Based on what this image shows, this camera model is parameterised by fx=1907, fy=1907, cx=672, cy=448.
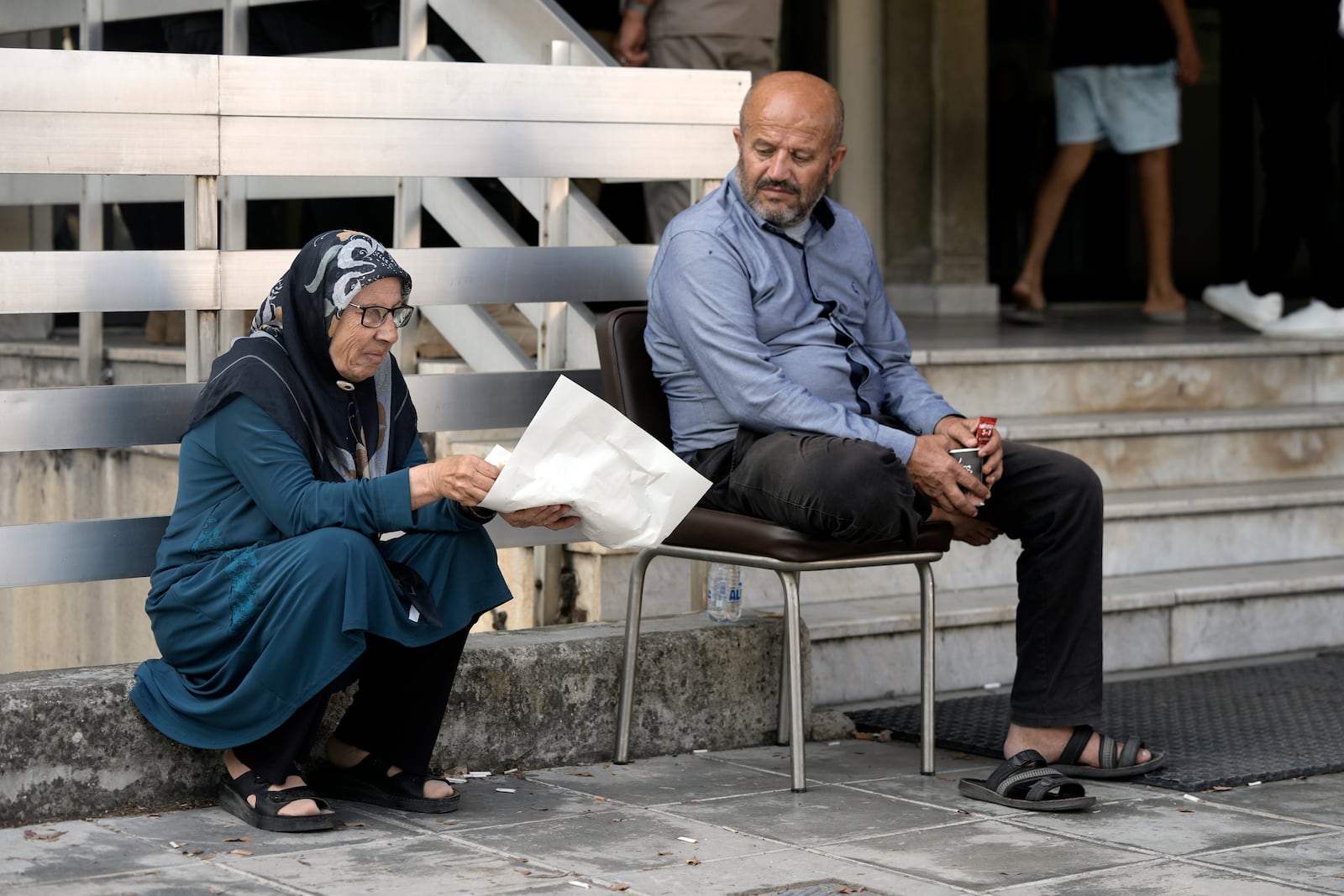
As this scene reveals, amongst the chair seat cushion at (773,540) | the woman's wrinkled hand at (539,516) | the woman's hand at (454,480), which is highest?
the woman's hand at (454,480)

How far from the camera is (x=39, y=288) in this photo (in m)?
3.80

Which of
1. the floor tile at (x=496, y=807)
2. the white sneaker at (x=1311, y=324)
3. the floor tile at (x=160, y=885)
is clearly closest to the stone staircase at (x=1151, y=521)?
the white sneaker at (x=1311, y=324)

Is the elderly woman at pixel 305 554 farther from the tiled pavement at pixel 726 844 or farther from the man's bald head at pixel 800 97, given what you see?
the man's bald head at pixel 800 97

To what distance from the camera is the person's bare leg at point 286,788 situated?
11.9 ft

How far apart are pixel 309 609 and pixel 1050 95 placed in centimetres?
711

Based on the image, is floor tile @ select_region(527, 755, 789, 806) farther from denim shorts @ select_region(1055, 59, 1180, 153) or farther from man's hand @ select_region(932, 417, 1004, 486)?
denim shorts @ select_region(1055, 59, 1180, 153)

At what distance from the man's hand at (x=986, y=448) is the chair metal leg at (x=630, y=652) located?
28.0 inches

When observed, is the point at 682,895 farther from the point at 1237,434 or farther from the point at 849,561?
the point at 1237,434

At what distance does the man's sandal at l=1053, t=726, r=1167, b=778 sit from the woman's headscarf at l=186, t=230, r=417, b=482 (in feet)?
5.46

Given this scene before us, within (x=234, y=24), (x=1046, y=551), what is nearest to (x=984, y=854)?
(x=1046, y=551)

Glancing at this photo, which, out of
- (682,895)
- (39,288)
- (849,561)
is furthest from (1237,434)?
(39,288)

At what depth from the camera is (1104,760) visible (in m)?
4.16

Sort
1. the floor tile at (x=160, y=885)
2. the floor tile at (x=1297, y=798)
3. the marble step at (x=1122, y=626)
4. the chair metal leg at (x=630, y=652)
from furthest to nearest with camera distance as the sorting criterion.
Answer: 1. the marble step at (x=1122, y=626)
2. the chair metal leg at (x=630, y=652)
3. the floor tile at (x=1297, y=798)
4. the floor tile at (x=160, y=885)

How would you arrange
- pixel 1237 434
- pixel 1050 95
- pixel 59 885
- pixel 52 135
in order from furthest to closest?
pixel 1050 95 → pixel 1237 434 → pixel 52 135 → pixel 59 885
